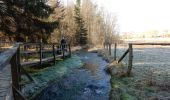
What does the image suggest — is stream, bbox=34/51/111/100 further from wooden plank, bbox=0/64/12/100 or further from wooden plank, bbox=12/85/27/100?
wooden plank, bbox=12/85/27/100

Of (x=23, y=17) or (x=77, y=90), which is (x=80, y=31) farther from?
(x=77, y=90)

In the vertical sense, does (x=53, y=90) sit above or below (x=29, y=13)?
below

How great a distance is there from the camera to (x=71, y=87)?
11617 millimetres

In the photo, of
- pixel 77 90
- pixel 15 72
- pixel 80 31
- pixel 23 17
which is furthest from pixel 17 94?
pixel 80 31

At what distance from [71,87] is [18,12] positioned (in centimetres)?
849

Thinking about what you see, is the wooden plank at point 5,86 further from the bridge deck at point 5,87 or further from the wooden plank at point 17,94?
the wooden plank at point 17,94

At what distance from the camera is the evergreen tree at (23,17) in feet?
58.5

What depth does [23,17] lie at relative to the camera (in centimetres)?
1858

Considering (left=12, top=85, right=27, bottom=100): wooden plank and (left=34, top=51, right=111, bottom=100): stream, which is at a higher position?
(left=12, top=85, right=27, bottom=100): wooden plank

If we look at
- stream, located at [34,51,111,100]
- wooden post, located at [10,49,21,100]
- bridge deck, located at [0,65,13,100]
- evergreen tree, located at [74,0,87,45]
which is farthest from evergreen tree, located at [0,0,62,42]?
evergreen tree, located at [74,0,87,45]

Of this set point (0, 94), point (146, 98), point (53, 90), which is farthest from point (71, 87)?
point (0, 94)

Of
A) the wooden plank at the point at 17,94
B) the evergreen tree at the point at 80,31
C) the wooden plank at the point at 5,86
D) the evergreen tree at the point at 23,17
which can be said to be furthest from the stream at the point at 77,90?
the evergreen tree at the point at 80,31

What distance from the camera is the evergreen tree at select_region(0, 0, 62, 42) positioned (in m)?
17.8

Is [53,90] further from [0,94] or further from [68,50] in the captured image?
[68,50]
